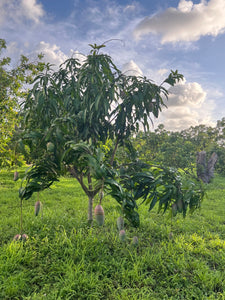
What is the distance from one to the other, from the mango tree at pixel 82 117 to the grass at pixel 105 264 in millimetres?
581

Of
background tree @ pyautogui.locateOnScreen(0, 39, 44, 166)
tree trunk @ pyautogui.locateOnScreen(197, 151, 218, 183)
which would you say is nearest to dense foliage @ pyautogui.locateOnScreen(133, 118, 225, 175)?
tree trunk @ pyautogui.locateOnScreen(197, 151, 218, 183)

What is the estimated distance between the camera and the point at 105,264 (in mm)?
2328

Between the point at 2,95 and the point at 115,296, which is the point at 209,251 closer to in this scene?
the point at 115,296

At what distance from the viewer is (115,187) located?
1.69 meters

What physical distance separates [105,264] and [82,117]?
1.53 metres

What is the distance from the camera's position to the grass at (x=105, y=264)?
1980mm

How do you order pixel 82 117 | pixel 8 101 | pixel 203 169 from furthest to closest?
pixel 203 169
pixel 8 101
pixel 82 117

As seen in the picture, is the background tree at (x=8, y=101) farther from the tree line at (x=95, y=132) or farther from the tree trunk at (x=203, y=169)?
the tree trunk at (x=203, y=169)

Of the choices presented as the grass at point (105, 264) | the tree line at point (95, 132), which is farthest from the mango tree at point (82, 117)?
the grass at point (105, 264)

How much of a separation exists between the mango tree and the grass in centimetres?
58

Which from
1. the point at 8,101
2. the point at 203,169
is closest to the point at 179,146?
the point at 203,169

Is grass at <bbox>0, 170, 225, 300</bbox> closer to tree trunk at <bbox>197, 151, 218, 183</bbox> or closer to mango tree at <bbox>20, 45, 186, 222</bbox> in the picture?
mango tree at <bbox>20, 45, 186, 222</bbox>

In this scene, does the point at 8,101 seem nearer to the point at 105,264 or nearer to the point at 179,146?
the point at 105,264

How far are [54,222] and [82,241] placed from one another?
92cm
